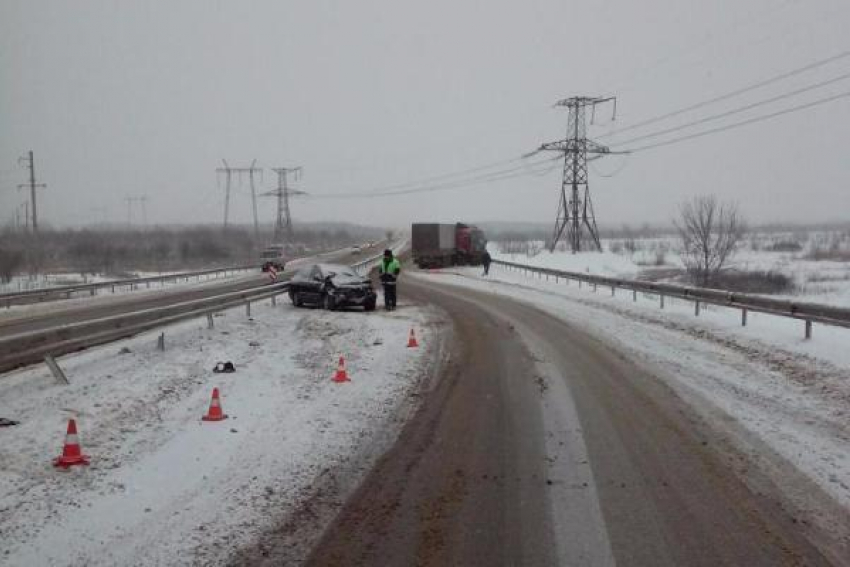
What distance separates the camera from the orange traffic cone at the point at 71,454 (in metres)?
6.46

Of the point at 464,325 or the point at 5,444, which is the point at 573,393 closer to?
the point at 5,444

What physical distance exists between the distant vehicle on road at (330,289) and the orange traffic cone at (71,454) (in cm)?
1556

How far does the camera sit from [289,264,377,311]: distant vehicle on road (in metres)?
22.2

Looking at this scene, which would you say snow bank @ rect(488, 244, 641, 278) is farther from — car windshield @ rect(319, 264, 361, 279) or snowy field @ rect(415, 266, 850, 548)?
snowy field @ rect(415, 266, 850, 548)

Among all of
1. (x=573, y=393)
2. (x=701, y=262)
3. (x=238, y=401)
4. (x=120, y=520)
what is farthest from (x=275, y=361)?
(x=701, y=262)

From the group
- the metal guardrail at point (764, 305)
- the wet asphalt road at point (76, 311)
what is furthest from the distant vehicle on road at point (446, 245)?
the metal guardrail at point (764, 305)

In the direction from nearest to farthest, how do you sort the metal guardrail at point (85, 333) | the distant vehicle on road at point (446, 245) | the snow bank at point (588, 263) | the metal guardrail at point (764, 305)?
the metal guardrail at point (85, 333) → the metal guardrail at point (764, 305) → the snow bank at point (588, 263) → the distant vehicle on road at point (446, 245)

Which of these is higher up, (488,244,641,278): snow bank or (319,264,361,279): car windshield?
(319,264,361,279): car windshield

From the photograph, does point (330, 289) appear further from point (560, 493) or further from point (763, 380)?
point (560, 493)

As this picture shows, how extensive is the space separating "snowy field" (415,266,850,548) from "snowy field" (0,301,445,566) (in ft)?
12.3

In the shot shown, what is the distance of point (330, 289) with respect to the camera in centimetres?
2245

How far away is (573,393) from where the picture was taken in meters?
9.79

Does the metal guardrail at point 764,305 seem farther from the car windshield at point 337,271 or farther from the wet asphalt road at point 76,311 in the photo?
the wet asphalt road at point 76,311

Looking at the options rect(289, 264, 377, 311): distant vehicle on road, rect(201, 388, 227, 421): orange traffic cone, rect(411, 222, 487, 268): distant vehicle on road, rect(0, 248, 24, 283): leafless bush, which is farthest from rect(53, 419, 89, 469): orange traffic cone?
rect(411, 222, 487, 268): distant vehicle on road
